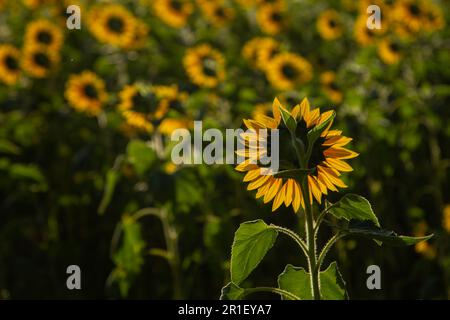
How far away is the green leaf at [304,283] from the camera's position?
1268 millimetres

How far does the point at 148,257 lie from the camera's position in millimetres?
3043

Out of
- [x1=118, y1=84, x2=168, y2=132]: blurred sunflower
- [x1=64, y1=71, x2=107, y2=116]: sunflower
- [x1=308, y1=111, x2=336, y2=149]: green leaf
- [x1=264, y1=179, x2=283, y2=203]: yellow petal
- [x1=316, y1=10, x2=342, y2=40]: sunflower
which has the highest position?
[x1=316, y1=10, x2=342, y2=40]: sunflower

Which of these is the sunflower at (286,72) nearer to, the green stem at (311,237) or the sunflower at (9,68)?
the sunflower at (9,68)

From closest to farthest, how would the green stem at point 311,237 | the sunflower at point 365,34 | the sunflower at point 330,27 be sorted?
the green stem at point 311,237 < the sunflower at point 365,34 < the sunflower at point 330,27

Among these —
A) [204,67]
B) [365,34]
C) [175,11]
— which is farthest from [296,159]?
[175,11]

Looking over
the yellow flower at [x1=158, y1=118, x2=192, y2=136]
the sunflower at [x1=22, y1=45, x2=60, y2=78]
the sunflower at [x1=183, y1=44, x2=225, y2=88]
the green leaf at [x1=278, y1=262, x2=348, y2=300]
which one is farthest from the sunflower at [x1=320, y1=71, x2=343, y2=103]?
the green leaf at [x1=278, y1=262, x2=348, y2=300]

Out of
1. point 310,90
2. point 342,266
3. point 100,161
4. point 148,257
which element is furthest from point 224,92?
point 342,266

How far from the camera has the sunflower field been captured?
7.67 feet

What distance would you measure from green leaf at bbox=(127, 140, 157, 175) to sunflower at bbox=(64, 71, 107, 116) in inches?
55.3

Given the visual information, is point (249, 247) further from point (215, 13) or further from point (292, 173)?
point (215, 13)

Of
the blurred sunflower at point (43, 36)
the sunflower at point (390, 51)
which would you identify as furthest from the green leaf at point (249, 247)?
the blurred sunflower at point (43, 36)

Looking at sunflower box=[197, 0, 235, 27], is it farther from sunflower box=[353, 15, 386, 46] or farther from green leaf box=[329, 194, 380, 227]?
green leaf box=[329, 194, 380, 227]
